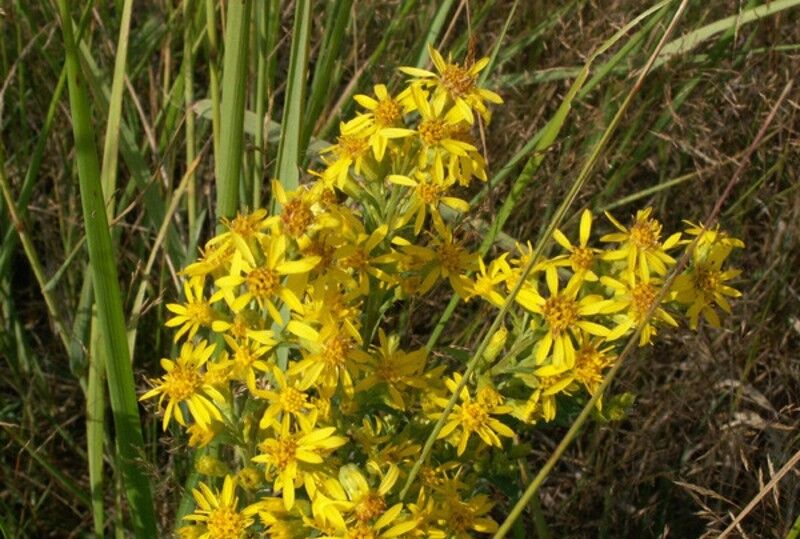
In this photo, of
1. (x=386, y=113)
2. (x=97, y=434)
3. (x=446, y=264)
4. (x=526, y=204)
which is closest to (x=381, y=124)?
(x=386, y=113)

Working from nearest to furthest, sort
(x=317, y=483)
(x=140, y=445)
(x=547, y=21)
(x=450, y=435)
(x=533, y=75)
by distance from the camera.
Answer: (x=317, y=483) → (x=450, y=435) → (x=140, y=445) → (x=533, y=75) → (x=547, y=21)

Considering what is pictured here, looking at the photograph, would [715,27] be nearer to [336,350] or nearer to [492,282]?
[492,282]

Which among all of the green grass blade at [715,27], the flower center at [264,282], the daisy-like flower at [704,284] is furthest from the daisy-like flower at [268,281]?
the green grass blade at [715,27]

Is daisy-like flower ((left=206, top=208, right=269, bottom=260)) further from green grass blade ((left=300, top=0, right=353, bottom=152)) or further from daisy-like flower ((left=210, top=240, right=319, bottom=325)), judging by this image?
green grass blade ((left=300, top=0, right=353, bottom=152))

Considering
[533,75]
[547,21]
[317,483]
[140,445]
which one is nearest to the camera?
[317,483]

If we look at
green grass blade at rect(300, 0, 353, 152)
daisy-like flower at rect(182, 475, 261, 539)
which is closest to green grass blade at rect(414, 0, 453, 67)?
green grass blade at rect(300, 0, 353, 152)

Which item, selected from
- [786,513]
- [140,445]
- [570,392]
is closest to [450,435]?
[570,392]

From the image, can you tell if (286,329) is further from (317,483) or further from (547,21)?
(547,21)
